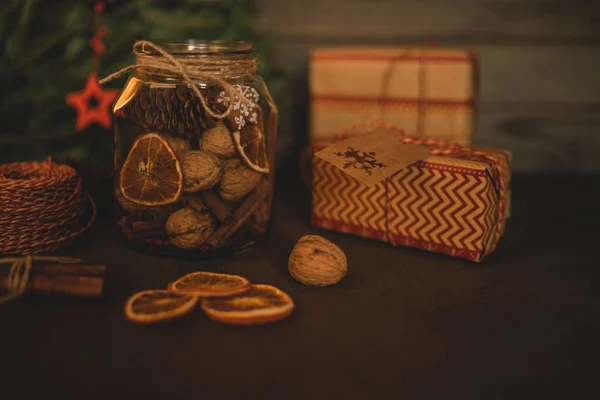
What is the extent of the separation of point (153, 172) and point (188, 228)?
102 mm

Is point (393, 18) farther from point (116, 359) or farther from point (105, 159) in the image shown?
point (116, 359)

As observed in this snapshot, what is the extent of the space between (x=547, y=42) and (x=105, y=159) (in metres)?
1.14

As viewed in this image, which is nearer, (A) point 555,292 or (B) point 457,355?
(B) point 457,355

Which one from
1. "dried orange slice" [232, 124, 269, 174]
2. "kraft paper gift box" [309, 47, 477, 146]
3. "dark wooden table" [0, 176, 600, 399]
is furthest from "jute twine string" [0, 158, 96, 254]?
"kraft paper gift box" [309, 47, 477, 146]

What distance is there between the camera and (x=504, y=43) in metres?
1.50

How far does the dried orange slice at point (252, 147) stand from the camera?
93 cm

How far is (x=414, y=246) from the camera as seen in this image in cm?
100

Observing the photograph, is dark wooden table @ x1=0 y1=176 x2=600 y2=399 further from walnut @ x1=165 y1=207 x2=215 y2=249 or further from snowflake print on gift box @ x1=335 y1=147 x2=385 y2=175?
snowflake print on gift box @ x1=335 y1=147 x2=385 y2=175

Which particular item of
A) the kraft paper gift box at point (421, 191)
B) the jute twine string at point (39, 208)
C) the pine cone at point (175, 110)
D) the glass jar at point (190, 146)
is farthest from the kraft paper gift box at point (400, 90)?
the jute twine string at point (39, 208)

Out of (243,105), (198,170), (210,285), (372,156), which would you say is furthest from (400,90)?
(210,285)

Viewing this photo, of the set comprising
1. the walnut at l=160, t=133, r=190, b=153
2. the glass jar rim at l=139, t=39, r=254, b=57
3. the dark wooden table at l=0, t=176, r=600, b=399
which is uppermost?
the glass jar rim at l=139, t=39, r=254, b=57

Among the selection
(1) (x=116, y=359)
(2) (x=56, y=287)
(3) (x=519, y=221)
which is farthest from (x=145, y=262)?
(3) (x=519, y=221)

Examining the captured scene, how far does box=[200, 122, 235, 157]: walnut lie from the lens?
0.91 meters

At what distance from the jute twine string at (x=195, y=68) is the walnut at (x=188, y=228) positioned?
0.52 feet
